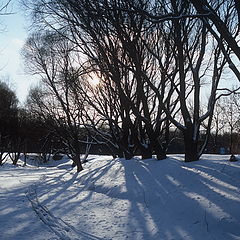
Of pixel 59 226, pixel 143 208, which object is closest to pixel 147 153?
pixel 143 208

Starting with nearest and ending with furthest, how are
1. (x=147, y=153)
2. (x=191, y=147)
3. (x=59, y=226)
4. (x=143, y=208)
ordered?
1. (x=59, y=226)
2. (x=143, y=208)
3. (x=191, y=147)
4. (x=147, y=153)

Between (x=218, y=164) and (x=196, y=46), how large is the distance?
5.02 meters

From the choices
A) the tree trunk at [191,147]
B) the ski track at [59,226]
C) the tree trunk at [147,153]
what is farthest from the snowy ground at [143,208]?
the tree trunk at [147,153]

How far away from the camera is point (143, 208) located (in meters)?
6.96

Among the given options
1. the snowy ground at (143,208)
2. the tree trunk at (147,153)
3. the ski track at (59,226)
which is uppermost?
the tree trunk at (147,153)

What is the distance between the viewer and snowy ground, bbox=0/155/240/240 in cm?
520

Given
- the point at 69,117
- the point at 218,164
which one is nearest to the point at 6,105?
the point at 69,117

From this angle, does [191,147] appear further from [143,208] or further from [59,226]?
[59,226]

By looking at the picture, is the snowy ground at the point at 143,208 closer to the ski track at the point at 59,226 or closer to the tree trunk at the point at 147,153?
the ski track at the point at 59,226

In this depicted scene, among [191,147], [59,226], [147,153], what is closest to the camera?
[59,226]

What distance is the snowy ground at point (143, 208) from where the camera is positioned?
17.1 ft

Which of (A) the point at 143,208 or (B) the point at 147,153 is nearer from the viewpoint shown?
(A) the point at 143,208

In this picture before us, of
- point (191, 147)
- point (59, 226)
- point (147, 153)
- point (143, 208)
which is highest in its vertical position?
point (191, 147)

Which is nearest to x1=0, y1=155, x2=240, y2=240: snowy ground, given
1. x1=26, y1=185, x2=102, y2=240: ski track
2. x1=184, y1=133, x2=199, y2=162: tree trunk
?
x1=26, y1=185, x2=102, y2=240: ski track
